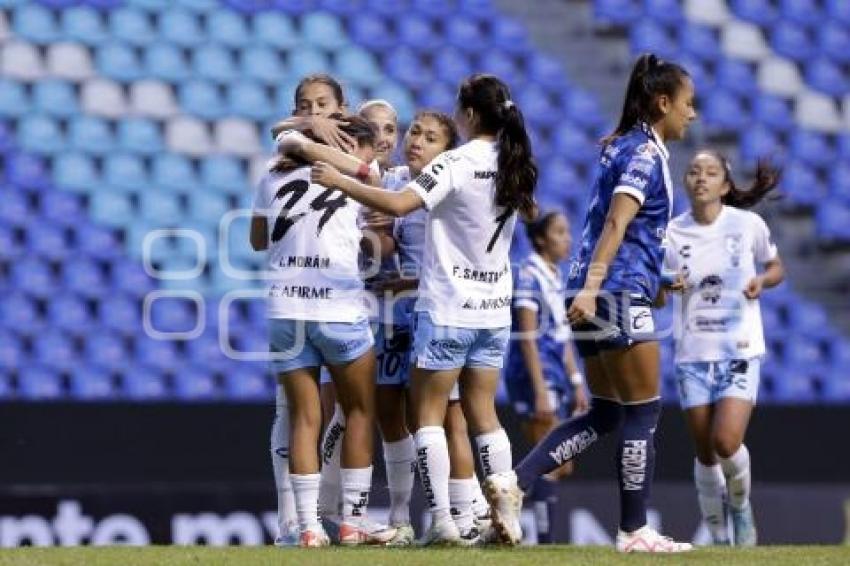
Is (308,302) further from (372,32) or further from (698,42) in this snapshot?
(698,42)

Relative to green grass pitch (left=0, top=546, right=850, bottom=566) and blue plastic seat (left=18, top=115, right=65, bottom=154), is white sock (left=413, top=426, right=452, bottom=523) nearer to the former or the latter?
green grass pitch (left=0, top=546, right=850, bottom=566)

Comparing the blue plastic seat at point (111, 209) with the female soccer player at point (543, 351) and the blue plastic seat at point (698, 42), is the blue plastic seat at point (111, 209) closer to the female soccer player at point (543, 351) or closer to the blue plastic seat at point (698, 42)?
the female soccer player at point (543, 351)

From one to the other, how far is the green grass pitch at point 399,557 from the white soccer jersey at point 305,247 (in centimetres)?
106

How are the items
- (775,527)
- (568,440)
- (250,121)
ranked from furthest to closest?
A: 1. (250,121)
2. (775,527)
3. (568,440)

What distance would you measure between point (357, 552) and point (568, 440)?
3.35 ft

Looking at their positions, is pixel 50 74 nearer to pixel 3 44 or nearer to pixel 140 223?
pixel 3 44

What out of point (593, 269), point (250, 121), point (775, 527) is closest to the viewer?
point (593, 269)

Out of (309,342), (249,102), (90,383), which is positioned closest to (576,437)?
(309,342)

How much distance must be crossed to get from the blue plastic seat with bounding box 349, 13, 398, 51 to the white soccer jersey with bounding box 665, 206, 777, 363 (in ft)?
21.8

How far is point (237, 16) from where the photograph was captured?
1555cm

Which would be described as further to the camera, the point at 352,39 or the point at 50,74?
the point at 352,39

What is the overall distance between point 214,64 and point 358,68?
1351 millimetres

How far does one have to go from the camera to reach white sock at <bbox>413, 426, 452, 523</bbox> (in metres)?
7.15

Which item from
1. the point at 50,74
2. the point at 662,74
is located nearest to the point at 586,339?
the point at 662,74
